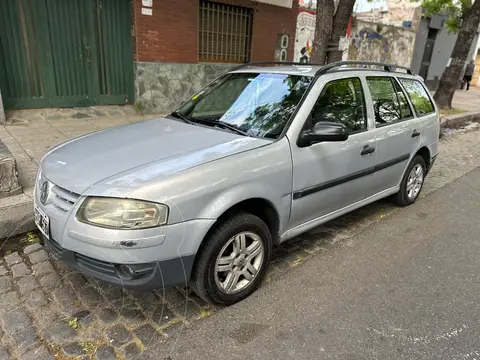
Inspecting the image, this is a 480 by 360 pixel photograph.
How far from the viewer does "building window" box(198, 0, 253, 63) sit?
29.5 ft

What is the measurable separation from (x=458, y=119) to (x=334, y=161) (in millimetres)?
9464

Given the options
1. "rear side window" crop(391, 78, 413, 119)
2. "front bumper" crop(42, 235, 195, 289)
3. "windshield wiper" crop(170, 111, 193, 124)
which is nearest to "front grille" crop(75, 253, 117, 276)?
"front bumper" crop(42, 235, 195, 289)

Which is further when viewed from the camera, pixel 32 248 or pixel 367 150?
pixel 367 150

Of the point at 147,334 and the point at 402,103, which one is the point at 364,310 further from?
the point at 402,103

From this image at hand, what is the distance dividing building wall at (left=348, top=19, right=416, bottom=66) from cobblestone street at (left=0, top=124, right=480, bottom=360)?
12862 millimetres

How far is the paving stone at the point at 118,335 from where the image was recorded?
2430 mm

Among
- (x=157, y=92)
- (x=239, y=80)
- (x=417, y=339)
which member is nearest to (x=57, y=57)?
(x=157, y=92)

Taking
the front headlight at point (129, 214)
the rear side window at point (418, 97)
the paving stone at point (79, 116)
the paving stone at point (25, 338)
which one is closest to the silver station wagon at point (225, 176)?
the front headlight at point (129, 214)

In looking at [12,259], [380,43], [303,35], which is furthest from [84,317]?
[380,43]

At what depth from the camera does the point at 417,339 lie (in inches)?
100

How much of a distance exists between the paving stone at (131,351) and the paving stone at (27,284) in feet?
3.42

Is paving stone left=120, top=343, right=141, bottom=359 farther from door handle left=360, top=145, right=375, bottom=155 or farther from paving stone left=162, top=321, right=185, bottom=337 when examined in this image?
door handle left=360, top=145, right=375, bottom=155

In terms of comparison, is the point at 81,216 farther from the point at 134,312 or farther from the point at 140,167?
the point at 134,312

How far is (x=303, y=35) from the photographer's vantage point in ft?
37.6
